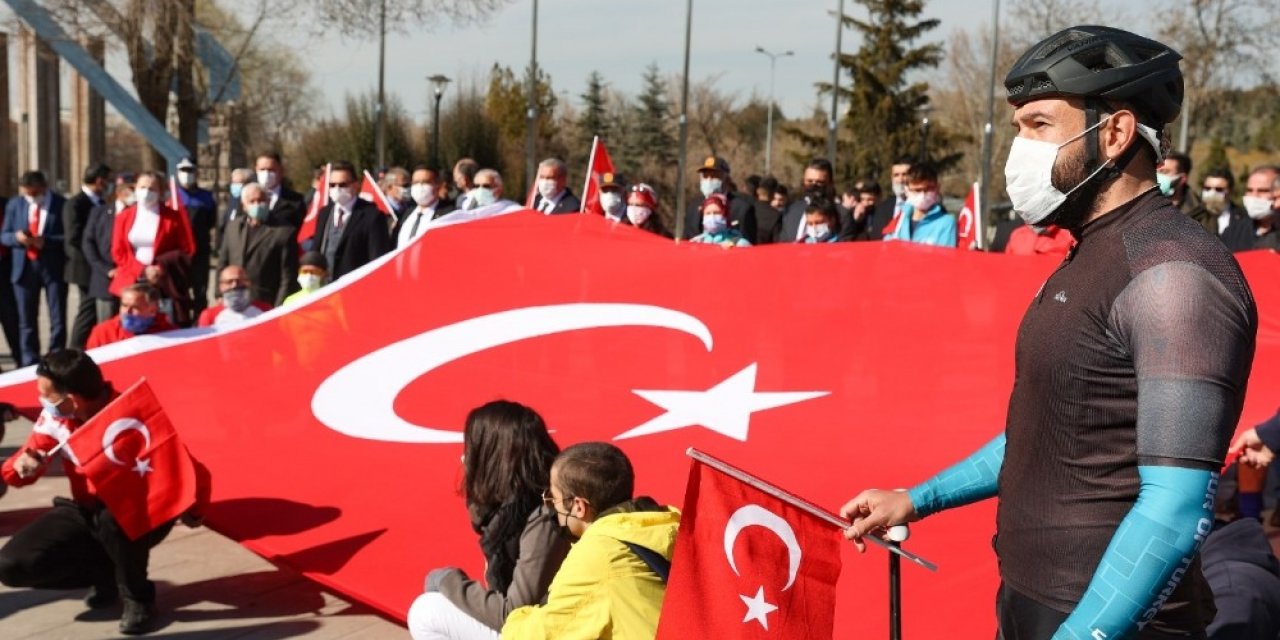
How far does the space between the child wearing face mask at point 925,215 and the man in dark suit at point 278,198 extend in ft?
17.8

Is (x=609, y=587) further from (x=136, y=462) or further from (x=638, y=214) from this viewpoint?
(x=638, y=214)

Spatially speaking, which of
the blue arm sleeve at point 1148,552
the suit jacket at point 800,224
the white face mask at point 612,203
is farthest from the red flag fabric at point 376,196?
the blue arm sleeve at point 1148,552

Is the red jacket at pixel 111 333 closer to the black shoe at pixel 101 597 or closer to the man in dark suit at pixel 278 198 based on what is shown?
the black shoe at pixel 101 597

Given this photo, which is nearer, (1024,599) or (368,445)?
(1024,599)

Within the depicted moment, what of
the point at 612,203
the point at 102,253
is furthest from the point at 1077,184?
the point at 102,253

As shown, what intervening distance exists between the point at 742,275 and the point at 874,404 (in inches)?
48.1

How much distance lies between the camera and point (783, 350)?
595 cm

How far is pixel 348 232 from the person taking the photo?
10.6 meters

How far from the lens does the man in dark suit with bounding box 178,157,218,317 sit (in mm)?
13068

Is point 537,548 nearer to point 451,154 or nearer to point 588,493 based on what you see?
point 588,493

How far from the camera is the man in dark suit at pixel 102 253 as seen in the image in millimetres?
11078

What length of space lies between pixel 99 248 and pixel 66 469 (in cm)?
633

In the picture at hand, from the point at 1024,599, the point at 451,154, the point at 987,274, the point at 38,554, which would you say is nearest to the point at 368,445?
the point at 38,554

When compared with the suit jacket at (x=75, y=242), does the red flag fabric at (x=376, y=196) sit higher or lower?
higher
